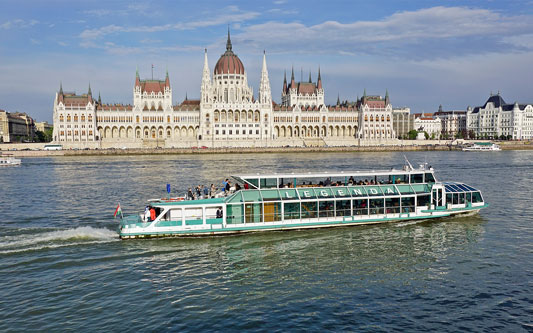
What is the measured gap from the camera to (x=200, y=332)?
13.4m

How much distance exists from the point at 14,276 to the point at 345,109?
149m

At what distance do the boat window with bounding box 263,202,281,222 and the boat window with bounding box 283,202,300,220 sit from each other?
15.3 inches

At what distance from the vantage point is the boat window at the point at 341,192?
84.0 ft

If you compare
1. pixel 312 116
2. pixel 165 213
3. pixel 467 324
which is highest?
pixel 312 116

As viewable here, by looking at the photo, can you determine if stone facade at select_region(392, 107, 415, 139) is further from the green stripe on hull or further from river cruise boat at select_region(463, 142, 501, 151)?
the green stripe on hull

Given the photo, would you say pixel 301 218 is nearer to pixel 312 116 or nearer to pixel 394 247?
pixel 394 247

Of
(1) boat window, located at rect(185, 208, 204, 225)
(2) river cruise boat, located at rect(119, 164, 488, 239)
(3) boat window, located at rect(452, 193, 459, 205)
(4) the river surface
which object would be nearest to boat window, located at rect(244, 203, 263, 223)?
(2) river cruise boat, located at rect(119, 164, 488, 239)

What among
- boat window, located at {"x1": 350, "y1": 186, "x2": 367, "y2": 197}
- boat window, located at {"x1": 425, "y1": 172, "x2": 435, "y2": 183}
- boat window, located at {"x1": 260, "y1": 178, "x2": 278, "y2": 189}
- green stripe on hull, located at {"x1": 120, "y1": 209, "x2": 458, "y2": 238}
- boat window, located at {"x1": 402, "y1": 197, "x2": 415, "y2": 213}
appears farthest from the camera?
boat window, located at {"x1": 425, "y1": 172, "x2": 435, "y2": 183}

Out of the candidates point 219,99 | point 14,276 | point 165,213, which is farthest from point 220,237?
point 219,99

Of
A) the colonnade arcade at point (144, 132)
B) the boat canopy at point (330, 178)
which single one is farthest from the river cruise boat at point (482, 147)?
the boat canopy at point (330, 178)

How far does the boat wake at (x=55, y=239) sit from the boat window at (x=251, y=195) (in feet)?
21.8

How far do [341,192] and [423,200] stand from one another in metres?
5.23

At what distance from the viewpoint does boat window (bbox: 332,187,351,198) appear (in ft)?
84.0

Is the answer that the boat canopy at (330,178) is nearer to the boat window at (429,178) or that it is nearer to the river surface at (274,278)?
the boat window at (429,178)
